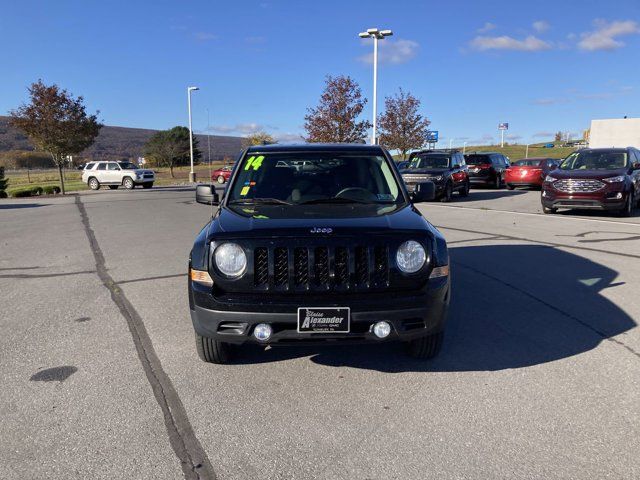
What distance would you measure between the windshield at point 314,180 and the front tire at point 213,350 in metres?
1.25

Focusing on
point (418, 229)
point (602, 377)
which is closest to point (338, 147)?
point (418, 229)

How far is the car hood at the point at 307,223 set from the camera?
343 cm

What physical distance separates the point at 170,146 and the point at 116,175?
133ft

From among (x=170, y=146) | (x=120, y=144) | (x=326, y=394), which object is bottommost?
(x=326, y=394)

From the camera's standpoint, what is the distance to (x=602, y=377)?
3.76m

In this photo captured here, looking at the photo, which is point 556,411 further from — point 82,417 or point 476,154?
point 476,154

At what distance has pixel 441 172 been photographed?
1892 centimetres

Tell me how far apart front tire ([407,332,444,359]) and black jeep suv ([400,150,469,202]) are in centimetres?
1471

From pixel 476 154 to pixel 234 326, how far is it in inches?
1017

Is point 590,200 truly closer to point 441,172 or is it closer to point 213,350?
point 441,172

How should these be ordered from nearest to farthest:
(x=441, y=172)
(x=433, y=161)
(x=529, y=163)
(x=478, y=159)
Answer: (x=441, y=172), (x=433, y=161), (x=529, y=163), (x=478, y=159)

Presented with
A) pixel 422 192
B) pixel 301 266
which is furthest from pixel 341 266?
pixel 422 192

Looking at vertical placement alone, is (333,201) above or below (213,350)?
above

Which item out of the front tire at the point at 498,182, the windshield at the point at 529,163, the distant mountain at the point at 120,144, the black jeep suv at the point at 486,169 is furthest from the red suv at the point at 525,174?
the distant mountain at the point at 120,144
